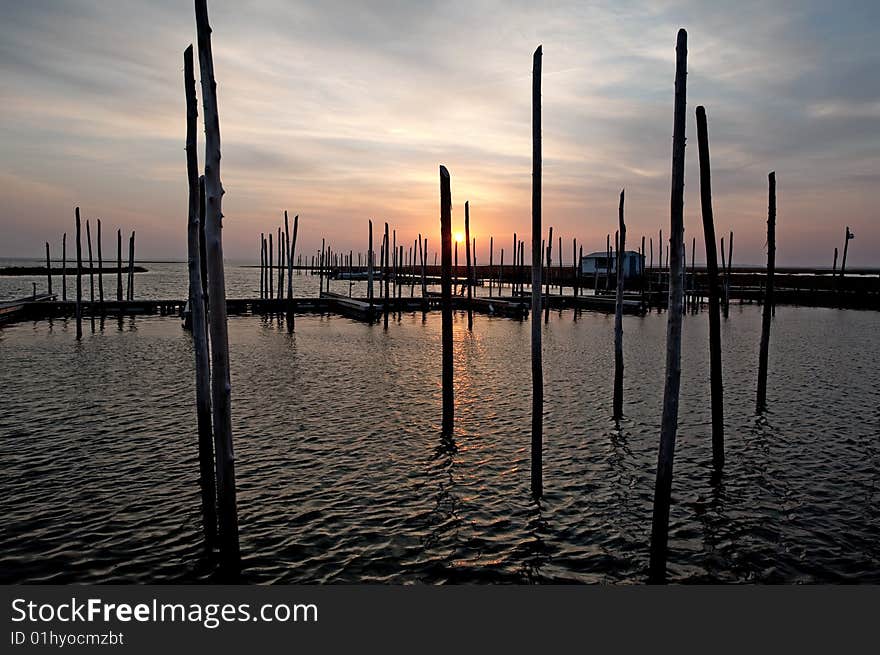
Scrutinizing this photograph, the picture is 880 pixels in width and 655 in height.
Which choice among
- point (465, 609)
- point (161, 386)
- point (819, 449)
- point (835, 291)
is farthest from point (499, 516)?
point (835, 291)

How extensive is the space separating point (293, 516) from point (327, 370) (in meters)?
12.4

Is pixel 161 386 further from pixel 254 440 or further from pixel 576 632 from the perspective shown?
pixel 576 632

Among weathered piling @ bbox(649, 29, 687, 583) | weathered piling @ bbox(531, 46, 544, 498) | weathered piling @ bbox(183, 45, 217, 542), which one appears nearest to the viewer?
weathered piling @ bbox(649, 29, 687, 583)

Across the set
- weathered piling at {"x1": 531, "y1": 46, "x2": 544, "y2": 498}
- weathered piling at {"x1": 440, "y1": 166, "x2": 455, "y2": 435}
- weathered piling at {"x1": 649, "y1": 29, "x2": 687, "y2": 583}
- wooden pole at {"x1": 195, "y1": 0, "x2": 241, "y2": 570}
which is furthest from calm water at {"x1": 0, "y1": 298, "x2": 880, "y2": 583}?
weathered piling at {"x1": 440, "y1": 166, "x2": 455, "y2": 435}

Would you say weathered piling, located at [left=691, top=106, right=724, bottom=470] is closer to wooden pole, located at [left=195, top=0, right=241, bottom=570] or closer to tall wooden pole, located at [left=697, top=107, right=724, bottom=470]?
tall wooden pole, located at [left=697, top=107, right=724, bottom=470]

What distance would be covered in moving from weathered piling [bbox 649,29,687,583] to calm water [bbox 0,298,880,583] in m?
0.57

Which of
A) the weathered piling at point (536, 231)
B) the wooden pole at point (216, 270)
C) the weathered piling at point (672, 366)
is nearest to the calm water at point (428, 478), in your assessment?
→ the weathered piling at point (672, 366)

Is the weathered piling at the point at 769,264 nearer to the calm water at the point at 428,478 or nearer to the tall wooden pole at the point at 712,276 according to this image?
the calm water at the point at 428,478

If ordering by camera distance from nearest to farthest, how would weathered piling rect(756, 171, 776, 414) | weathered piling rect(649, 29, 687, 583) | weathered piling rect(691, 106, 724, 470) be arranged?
1. weathered piling rect(649, 29, 687, 583)
2. weathered piling rect(691, 106, 724, 470)
3. weathered piling rect(756, 171, 776, 414)

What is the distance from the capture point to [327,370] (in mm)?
20500

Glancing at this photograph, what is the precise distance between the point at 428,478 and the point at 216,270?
5675 mm

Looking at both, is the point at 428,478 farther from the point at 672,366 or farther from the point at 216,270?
the point at 216,270

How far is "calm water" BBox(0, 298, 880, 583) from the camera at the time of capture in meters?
7.09

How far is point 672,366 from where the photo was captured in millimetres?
A: 6543
